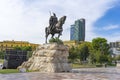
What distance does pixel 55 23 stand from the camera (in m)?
41.0

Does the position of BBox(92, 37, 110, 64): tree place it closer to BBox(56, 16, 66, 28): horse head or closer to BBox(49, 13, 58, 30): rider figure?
BBox(49, 13, 58, 30): rider figure

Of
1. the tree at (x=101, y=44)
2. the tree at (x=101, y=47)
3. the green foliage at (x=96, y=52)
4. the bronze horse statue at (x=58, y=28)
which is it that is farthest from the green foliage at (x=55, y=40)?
the tree at (x=101, y=44)

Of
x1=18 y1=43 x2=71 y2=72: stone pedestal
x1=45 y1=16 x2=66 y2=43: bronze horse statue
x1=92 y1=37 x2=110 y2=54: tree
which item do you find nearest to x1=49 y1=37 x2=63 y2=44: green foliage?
x1=45 y1=16 x2=66 y2=43: bronze horse statue

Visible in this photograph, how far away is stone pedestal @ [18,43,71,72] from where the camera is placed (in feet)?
125

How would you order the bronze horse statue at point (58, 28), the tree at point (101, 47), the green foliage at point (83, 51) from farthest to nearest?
the green foliage at point (83, 51), the tree at point (101, 47), the bronze horse statue at point (58, 28)

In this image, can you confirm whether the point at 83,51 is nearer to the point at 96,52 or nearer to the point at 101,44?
the point at 101,44

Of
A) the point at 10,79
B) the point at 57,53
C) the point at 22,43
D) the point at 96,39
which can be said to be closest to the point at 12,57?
the point at 57,53

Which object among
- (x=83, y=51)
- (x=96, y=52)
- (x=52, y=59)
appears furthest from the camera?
(x=83, y=51)

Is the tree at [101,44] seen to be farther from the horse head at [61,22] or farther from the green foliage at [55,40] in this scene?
the horse head at [61,22]

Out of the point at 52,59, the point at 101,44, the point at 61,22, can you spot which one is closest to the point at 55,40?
the point at 61,22

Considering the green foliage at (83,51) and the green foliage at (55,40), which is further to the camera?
the green foliage at (83,51)

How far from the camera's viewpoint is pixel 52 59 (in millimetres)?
37938

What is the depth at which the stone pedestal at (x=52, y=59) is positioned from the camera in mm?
38062

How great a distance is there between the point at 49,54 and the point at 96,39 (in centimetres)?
5224
